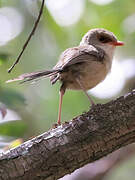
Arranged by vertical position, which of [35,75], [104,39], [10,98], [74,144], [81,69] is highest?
[104,39]

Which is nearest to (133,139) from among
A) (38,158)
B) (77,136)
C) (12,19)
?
(77,136)

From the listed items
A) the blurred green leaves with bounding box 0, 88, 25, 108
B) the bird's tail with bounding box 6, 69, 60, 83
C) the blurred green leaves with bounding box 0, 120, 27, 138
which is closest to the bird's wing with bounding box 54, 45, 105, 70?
the bird's tail with bounding box 6, 69, 60, 83

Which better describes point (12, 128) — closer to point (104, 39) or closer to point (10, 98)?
point (10, 98)

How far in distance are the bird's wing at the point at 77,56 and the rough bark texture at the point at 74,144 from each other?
99 centimetres

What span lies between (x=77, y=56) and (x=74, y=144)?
135cm

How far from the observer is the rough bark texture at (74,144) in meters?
3.45

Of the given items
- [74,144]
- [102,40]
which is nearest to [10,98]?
[74,144]

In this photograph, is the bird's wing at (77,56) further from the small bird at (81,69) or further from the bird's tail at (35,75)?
the bird's tail at (35,75)

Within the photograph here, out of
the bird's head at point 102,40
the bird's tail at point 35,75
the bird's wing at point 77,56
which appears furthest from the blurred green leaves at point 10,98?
the bird's head at point 102,40

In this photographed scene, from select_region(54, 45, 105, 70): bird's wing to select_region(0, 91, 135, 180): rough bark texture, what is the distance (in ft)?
3.23

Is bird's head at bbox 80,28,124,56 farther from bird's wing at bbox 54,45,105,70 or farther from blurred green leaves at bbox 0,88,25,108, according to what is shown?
blurred green leaves at bbox 0,88,25,108

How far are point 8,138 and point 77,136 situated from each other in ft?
5.28

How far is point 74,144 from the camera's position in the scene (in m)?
3.53

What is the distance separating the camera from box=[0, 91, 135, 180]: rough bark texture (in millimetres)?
3453
